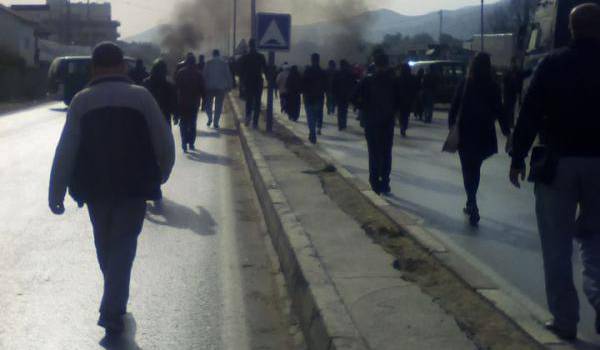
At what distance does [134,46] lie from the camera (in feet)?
323

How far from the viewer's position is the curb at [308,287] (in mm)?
5383

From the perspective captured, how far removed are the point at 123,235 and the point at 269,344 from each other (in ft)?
3.60

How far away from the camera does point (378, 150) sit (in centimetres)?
1221

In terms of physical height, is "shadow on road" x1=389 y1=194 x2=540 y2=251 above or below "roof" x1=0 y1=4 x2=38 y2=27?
below

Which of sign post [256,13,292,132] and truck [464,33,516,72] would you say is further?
truck [464,33,516,72]

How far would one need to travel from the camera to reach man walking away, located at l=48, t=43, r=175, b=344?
596 centimetres

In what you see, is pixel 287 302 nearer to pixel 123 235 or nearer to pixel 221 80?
pixel 123 235

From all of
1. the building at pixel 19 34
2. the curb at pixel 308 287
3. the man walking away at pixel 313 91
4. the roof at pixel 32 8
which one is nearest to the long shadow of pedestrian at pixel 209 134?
the man walking away at pixel 313 91

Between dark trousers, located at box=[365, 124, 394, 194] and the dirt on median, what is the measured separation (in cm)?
50

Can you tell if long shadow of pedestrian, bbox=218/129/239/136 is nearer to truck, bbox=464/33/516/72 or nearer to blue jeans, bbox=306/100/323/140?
blue jeans, bbox=306/100/323/140

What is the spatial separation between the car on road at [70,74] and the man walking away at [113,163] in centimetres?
2184

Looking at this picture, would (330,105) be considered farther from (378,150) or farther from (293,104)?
(378,150)

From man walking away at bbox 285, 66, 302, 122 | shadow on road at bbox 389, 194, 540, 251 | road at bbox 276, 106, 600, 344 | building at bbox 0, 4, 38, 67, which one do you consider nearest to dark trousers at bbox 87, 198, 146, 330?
road at bbox 276, 106, 600, 344

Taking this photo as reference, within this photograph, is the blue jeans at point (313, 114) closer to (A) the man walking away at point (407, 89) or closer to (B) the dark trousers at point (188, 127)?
(A) the man walking away at point (407, 89)
